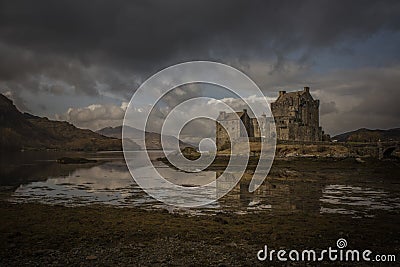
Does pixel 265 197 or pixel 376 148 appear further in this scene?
pixel 376 148

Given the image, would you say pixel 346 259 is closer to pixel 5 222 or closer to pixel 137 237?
pixel 137 237

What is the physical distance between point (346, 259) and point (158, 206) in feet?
48.9

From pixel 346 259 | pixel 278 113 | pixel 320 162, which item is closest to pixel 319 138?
pixel 278 113

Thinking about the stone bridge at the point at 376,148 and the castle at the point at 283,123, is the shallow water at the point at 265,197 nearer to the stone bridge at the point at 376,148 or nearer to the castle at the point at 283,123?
the stone bridge at the point at 376,148

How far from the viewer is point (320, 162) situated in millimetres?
59656

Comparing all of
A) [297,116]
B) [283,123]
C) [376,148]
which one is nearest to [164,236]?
[376,148]

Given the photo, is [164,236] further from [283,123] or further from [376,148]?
[283,123]

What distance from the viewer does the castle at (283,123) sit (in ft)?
298

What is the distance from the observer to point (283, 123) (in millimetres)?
91000

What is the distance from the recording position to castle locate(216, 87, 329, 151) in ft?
298

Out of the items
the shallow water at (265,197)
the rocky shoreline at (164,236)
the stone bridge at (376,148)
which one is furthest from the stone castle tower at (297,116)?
the rocky shoreline at (164,236)

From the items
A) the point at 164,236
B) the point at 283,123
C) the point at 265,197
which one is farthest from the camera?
the point at 283,123

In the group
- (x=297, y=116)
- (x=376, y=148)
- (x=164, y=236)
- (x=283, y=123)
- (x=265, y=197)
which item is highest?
(x=297, y=116)

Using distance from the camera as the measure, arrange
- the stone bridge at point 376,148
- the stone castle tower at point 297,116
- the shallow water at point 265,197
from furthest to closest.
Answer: the stone castle tower at point 297,116 < the stone bridge at point 376,148 < the shallow water at point 265,197
